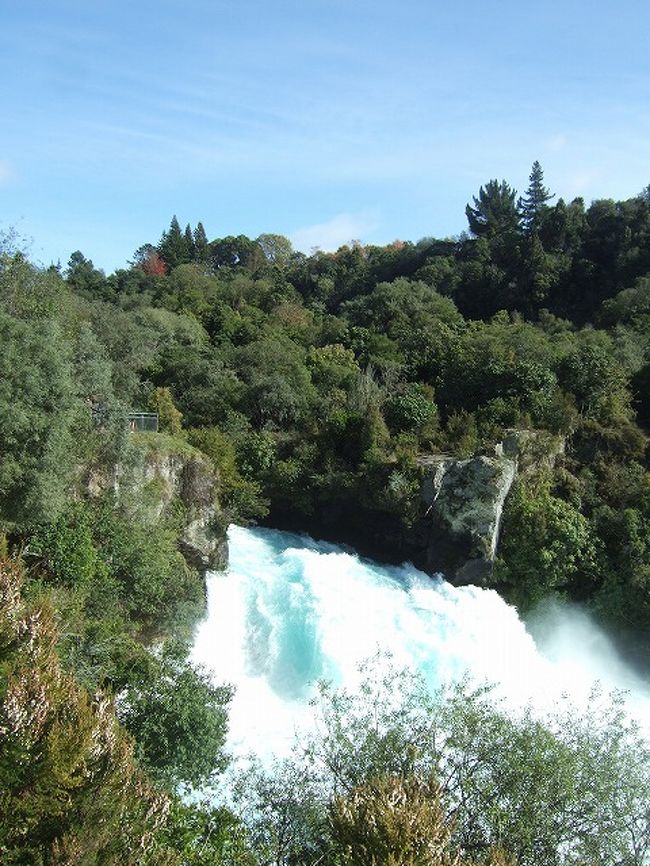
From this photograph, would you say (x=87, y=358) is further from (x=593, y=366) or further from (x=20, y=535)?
(x=593, y=366)

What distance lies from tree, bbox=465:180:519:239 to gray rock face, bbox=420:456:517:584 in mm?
37654

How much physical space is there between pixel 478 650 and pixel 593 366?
1465 cm

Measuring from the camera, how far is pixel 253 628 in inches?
807

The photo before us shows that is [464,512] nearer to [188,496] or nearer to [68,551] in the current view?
[188,496]

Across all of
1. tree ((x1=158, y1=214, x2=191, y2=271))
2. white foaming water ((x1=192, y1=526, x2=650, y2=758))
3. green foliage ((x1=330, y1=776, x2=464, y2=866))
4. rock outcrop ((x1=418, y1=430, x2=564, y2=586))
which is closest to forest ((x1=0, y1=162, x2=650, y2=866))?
green foliage ((x1=330, y1=776, x2=464, y2=866))

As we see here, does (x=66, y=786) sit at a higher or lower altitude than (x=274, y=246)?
lower

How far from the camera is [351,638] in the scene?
19.8 metres

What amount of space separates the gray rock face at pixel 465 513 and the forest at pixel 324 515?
84cm

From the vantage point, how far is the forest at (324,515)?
957 cm

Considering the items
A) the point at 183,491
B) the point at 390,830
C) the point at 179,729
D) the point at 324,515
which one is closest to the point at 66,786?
the point at 179,729

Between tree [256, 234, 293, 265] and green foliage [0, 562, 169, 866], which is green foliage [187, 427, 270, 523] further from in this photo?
tree [256, 234, 293, 265]

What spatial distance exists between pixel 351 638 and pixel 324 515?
9.43 m

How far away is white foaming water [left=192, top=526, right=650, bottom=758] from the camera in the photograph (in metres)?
18.7

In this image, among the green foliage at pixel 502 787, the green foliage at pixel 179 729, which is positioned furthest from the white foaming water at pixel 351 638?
the green foliage at pixel 502 787
